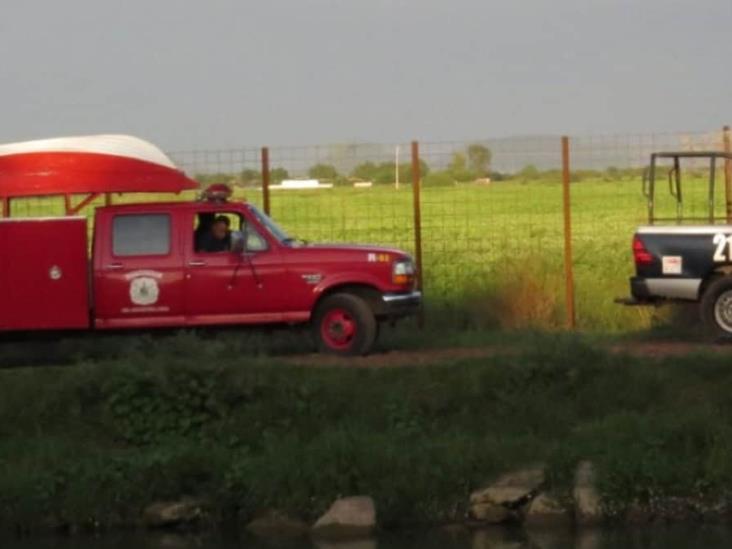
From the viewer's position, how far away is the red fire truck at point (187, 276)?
1802cm

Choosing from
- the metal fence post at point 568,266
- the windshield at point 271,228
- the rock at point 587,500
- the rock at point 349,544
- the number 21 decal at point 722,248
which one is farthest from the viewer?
the metal fence post at point 568,266

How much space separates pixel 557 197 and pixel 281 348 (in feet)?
69.9

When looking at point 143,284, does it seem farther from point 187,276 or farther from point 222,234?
point 222,234

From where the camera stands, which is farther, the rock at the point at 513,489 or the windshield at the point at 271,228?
the windshield at the point at 271,228

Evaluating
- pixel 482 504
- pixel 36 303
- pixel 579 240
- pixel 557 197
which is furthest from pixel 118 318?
pixel 557 197

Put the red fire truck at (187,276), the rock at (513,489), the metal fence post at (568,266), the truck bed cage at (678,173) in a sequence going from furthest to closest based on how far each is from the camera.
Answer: the metal fence post at (568,266)
the truck bed cage at (678,173)
the red fire truck at (187,276)
the rock at (513,489)

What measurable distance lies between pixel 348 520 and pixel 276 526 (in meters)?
0.61

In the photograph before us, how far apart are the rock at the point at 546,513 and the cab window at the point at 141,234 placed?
571 cm

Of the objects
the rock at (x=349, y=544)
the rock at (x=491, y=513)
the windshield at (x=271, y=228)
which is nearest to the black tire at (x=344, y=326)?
the windshield at (x=271, y=228)

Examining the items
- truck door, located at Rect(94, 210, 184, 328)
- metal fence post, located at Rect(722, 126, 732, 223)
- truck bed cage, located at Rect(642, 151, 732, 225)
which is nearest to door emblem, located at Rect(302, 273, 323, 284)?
truck door, located at Rect(94, 210, 184, 328)

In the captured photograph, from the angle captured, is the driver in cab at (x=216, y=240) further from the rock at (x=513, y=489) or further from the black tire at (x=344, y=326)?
the rock at (x=513, y=489)

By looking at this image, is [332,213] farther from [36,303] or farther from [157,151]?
[36,303]

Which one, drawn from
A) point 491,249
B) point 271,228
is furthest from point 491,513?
point 491,249

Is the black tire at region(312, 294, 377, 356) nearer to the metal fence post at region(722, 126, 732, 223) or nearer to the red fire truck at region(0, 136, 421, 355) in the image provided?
the red fire truck at region(0, 136, 421, 355)
